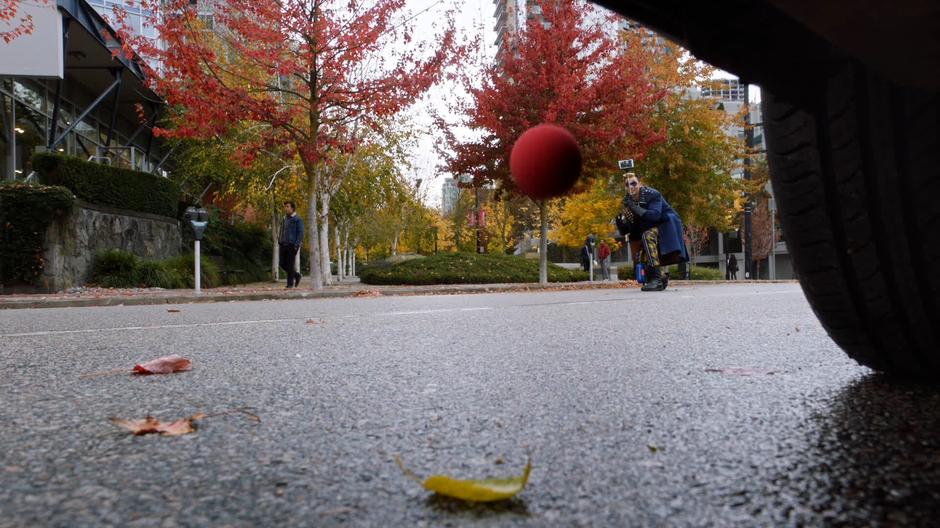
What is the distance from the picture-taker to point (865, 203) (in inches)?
57.3

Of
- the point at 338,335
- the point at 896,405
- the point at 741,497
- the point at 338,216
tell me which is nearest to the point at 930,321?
the point at 896,405

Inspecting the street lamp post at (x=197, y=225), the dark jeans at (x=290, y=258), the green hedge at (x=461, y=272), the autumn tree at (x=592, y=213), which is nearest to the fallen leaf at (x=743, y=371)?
the street lamp post at (x=197, y=225)

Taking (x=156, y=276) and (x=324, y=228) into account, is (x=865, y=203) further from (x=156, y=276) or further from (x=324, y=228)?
(x=324, y=228)

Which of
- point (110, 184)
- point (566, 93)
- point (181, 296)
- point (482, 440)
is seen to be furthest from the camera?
point (110, 184)

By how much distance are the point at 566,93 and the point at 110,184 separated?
10557 mm

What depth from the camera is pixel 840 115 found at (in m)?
1.36

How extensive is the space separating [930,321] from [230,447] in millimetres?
1652

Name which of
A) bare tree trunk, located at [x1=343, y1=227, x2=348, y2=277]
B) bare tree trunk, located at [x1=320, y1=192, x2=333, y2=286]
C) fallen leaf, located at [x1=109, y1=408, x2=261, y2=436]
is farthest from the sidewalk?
bare tree trunk, located at [x1=343, y1=227, x2=348, y2=277]

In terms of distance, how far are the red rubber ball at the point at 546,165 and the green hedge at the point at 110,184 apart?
14364 millimetres

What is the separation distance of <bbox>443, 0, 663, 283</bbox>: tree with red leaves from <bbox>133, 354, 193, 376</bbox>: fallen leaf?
1123cm

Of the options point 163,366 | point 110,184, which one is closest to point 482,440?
point 163,366

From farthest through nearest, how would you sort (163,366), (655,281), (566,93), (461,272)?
(461,272), (566,93), (655,281), (163,366)

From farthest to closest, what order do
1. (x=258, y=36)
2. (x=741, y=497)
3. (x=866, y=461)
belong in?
(x=258, y=36), (x=866, y=461), (x=741, y=497)

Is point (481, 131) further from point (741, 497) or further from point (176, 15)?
point (741, 497)
